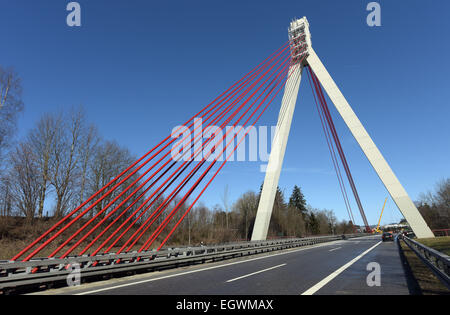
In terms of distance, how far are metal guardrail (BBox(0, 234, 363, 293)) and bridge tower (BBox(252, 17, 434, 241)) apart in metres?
8.44

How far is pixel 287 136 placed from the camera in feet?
83.0

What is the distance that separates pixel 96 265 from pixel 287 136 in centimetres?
2079

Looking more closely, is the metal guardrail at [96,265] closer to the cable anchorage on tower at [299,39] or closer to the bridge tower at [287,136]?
the bridge tower at [287,136]

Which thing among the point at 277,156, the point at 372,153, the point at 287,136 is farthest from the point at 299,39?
the point at 372,153

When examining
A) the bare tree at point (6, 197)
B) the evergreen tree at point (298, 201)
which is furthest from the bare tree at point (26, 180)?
the evergreen tree at point (298, 201)

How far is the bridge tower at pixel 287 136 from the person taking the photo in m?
22.2

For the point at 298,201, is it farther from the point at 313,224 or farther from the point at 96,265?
the point at 96,265

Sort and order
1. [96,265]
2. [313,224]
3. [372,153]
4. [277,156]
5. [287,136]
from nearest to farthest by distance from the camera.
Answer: [96,265], [372,153], [277,156], [287,136], [313,224]

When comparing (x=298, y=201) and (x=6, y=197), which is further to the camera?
(x=298, y=201)

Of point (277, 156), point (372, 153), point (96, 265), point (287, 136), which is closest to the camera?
point (96, 265)

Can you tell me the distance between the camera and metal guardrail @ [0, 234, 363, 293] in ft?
20.5

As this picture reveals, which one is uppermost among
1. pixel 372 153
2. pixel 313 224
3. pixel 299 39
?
pixel 299 39

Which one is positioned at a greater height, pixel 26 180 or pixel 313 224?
pixel 26 180
